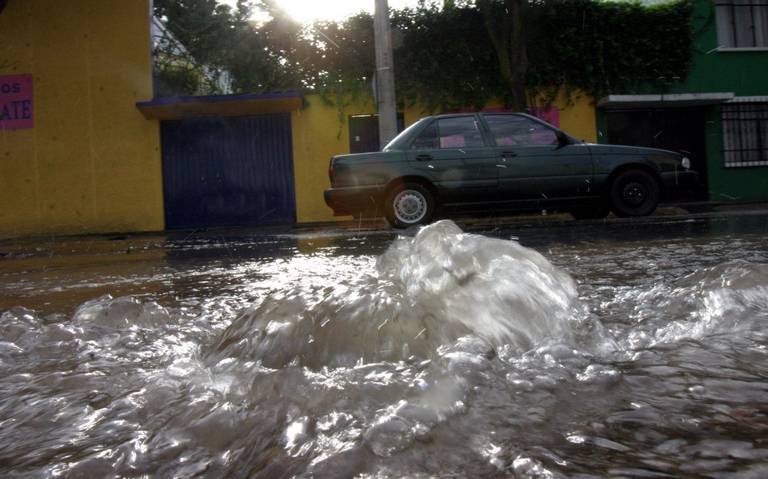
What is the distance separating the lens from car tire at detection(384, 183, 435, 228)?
8.30 meters

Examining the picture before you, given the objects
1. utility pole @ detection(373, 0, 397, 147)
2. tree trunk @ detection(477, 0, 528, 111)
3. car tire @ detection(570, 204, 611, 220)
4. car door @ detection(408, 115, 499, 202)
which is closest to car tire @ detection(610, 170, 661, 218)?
car tire @ detection(570, 204, 611, 220)

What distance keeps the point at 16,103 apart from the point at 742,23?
1557 cm

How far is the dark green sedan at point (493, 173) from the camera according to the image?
8.28 m

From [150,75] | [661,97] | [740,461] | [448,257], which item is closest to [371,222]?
[150,75]

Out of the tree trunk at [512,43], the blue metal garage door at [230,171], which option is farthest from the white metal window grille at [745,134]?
the blue metal garage door at [230,171]

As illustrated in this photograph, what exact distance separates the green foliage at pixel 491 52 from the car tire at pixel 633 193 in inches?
236

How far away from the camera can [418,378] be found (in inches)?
62.1

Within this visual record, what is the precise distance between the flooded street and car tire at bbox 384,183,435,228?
5.06m

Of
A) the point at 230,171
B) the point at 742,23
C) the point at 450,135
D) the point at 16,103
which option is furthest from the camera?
the point at 742,23

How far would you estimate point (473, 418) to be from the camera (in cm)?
133

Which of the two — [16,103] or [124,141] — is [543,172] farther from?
[16,103]

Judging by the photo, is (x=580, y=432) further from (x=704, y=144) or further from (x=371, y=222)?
(x=704, y=144)

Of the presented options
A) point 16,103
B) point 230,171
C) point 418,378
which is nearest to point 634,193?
point 418,378

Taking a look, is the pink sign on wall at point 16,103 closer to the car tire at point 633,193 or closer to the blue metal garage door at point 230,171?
the blue metal garage door at point 230,171
